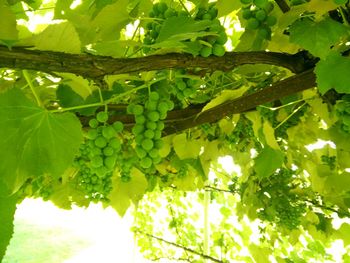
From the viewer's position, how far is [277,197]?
6.04ft

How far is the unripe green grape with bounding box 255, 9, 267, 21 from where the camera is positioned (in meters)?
0.92

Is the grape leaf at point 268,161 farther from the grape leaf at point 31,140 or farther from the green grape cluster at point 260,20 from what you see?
the grape leaf at point 31,140

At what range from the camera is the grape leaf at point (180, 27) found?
685mm

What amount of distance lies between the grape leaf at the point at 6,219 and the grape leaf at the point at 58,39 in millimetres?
281

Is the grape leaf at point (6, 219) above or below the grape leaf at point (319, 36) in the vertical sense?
below

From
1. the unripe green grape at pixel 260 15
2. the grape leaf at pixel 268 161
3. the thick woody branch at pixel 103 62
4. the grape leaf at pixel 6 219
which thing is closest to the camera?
the grape leaf at pixel 6 219

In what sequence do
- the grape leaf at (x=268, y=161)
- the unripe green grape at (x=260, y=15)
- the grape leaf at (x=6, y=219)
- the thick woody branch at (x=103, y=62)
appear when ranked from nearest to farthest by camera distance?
the grape leaf at (x=6, y=219)
the thick woody branch at (x=103, y=62)
the unripe green grape at (x=260, y=15)
the grape leaf at (x=268, y=161)

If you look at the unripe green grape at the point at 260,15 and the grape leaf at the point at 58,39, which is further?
the unripe green grape at the point at 260,15

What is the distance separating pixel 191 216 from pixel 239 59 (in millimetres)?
3517

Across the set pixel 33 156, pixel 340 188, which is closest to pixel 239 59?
pixel 33 156

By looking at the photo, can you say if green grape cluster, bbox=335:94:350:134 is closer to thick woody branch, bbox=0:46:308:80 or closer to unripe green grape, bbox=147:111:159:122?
thick woody branch, bbox=0:46:308:80

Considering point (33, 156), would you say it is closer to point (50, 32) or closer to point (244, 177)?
point (50, 32)

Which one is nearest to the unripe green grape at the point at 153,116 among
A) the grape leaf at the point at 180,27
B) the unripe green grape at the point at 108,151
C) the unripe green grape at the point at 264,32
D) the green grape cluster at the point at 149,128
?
the green grape cluster at the point at 149,128

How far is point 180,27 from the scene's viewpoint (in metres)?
0.70
